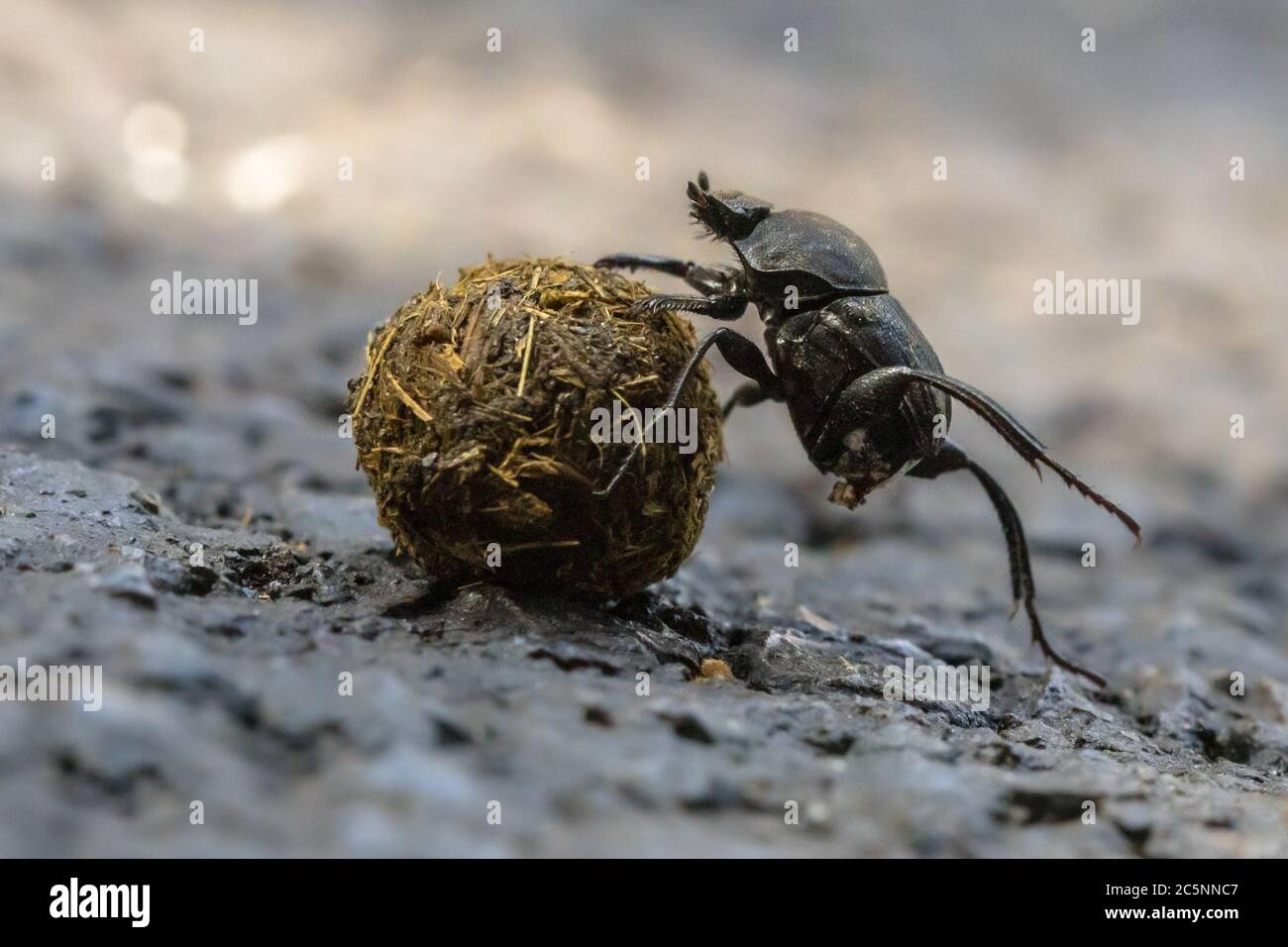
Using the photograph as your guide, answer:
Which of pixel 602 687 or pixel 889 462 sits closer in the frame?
pixel 602 687

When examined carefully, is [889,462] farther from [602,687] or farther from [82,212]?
[82,212]

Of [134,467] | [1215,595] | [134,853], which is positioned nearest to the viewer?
[134,853]

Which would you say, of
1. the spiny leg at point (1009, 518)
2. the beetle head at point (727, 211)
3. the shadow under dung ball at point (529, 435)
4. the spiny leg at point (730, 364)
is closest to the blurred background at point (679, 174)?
the shadow under dung ball at point (529, 435)

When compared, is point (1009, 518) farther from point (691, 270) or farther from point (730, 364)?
point (691, 270)

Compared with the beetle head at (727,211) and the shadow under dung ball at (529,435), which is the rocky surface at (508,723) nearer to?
the shadow under dung ball at (529,435)

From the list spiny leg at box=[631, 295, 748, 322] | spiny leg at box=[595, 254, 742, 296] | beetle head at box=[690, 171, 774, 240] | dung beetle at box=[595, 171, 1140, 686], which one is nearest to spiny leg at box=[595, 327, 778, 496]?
dung beetle at box=[595, 171, 1140, 686]

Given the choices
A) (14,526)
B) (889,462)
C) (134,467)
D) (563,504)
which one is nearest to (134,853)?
(563,504)

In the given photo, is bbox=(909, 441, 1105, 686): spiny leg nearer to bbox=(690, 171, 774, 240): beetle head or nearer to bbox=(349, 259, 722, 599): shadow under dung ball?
bbox=(349, 259, 722, 599): shadow under dung ball

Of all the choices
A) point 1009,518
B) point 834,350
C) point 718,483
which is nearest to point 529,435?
point 834,350
